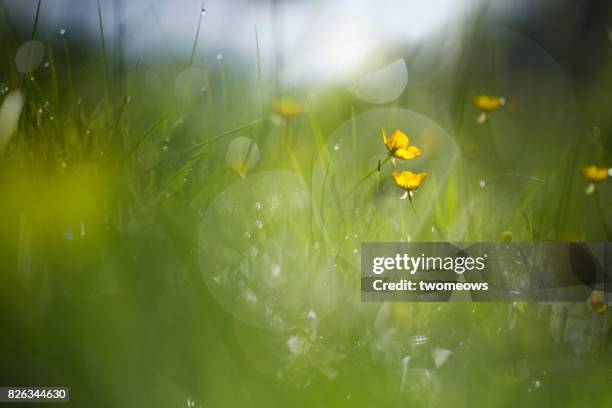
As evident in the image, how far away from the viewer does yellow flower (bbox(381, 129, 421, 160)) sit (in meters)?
1.03

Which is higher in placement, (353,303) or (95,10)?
(95,10)

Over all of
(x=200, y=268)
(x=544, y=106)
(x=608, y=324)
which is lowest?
(x=608, y=324)

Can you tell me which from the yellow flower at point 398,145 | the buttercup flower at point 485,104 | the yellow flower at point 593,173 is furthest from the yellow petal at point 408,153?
the yellow flower at point 593,173

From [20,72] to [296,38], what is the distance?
496mm

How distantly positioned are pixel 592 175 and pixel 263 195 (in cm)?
60

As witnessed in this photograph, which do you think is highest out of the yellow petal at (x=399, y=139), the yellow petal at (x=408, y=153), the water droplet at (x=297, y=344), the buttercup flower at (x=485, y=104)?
the buttercup flower at (x=485, y=104)

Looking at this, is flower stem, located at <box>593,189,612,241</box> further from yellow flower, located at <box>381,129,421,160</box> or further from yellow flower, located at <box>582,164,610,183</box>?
yellow flower, located at <box>381,129,421,160</box>

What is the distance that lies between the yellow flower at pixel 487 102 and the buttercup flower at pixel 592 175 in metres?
0.20

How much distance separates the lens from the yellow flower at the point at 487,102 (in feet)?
3.43

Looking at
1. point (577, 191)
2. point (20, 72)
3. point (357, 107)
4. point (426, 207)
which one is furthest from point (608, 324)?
point (20, 72)

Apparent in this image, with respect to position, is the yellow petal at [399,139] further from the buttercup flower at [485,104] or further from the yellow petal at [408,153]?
the buttercup flower at [485,104]

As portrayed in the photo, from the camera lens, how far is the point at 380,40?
1.04m

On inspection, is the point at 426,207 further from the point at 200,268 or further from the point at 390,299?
the point at 200,268

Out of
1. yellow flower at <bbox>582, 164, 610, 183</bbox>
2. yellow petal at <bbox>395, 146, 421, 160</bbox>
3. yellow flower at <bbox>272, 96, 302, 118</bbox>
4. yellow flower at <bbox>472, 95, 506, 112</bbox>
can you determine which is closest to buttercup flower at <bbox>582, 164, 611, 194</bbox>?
yellow flower at <bbox>582, 164, 610, 183</bbox>
